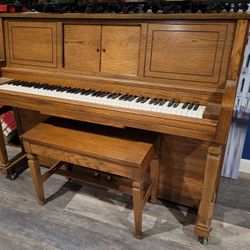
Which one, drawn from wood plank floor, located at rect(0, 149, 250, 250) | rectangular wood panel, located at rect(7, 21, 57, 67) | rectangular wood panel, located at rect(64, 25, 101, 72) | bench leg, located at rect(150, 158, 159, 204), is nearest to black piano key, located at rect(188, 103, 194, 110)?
bench leg, located at rect(150, 158, 159, 204)

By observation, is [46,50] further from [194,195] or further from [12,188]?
[194,195]

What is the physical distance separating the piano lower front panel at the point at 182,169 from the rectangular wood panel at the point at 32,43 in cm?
96

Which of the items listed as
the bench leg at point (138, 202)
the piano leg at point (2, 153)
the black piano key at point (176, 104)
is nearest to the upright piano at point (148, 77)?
the black piano key at point (176, 104)

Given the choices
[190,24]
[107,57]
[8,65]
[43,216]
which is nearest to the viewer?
[190,24]

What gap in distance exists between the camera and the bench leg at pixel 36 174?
162 cm

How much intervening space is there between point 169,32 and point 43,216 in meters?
1.40

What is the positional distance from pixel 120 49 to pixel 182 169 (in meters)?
0.87

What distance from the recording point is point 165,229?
1.63 meters

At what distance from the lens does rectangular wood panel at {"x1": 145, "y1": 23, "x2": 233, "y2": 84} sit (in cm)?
133

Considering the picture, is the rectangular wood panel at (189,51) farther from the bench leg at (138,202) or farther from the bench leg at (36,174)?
the bench leg at (36,174)

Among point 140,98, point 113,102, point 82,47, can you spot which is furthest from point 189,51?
point 82,47

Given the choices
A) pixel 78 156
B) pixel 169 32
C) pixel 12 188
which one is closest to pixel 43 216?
pixel 12 188

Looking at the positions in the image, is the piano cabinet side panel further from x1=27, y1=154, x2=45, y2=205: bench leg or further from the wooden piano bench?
x1=27, y1=154, x2=45, y2=205: bench leg

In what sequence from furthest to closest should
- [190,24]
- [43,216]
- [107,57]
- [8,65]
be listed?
[8,65] → [43,216] → [107,57] → [190,24]
